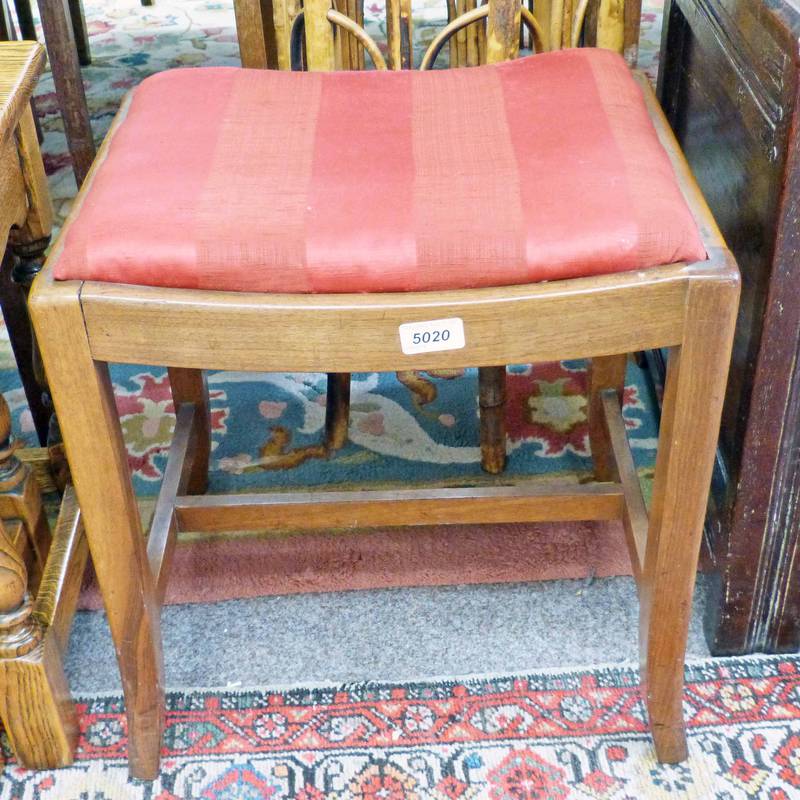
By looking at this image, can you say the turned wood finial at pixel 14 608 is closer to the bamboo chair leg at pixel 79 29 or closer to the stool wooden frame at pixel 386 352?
the stool wooden frame at pixel 386 352

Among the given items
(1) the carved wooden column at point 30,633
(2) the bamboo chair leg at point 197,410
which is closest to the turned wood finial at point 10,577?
(1) the carved wooden column at point 30,633

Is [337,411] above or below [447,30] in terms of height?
below

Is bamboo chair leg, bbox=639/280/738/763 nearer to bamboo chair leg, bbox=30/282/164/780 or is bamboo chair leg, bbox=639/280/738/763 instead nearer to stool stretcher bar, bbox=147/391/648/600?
stool stretcher bar, bbox=147/391/648/600

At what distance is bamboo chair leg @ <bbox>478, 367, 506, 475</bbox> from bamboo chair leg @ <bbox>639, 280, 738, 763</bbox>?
1.15ft

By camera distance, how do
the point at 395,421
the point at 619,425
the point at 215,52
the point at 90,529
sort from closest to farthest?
the point at 90,529, the point at 619,425, the point at 395,421, the point at 215,52

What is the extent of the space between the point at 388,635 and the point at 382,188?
516 mm

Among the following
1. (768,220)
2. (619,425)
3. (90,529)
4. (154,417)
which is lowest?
(154,417)

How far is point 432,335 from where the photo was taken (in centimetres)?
71

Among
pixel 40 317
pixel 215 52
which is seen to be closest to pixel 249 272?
pixel 40 317

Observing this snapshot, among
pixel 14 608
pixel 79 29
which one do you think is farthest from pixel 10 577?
pixel 79 29

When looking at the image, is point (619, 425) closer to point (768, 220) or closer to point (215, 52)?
point (768, 220)

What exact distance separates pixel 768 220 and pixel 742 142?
12cm

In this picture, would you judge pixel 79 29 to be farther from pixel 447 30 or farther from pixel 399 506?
pixel 399 506

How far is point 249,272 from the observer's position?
0.70m
